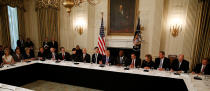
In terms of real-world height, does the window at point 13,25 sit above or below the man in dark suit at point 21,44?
above

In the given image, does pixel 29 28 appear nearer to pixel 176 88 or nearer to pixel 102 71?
pixel 102 71

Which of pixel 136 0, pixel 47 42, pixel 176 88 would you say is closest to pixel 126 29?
pixel 136 0

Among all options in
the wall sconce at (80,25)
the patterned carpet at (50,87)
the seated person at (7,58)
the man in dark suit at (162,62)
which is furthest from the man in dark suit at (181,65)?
the seated person at (7,58)

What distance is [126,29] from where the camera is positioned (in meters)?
5.87

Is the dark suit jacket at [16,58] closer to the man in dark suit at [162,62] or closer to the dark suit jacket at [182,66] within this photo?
the man in dark suit at [162,62]

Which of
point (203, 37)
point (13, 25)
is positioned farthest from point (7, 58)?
point (203, 37)

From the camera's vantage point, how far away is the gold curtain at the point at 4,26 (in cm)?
637

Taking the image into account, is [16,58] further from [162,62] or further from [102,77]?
[162,62]

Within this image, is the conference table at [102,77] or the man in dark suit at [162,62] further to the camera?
the man in dark suit at [162,62]

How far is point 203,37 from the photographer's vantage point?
15.2ft

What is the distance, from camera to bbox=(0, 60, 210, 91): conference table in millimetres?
2879

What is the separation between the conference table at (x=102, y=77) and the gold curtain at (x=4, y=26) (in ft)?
13.0

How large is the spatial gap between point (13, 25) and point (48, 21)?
7.02ft

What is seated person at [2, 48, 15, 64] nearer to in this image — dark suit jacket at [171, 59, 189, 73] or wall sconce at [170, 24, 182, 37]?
dark suit jacket at [171, 59, 189, 73]
